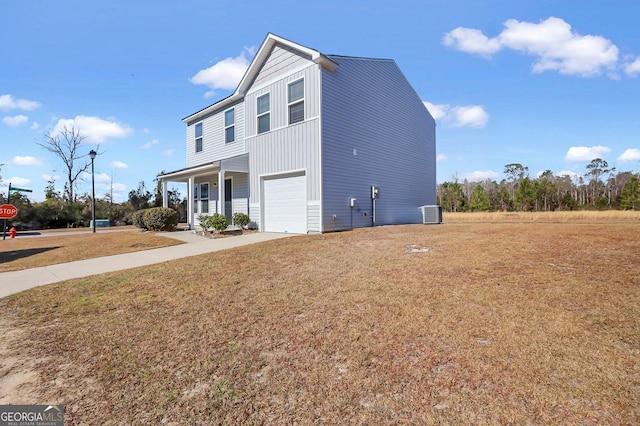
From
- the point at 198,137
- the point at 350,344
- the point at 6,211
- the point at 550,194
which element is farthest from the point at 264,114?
the point at 550,194

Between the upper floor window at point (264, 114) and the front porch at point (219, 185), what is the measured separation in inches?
60.3

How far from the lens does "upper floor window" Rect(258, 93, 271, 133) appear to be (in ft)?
42.8

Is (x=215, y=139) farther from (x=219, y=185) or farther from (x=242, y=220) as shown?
(x=242, y=220)

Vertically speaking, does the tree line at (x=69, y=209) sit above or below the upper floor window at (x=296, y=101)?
below

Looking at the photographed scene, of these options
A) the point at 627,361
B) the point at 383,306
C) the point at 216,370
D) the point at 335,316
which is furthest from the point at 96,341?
the point at 627,361

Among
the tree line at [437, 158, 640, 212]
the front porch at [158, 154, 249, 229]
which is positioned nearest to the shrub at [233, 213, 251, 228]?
the front porch at [158, 154, 249, 229]

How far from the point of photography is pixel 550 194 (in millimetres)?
40438

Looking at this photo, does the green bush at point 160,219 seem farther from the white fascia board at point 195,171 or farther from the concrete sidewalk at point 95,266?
the concrete sidewalk at point 95,266

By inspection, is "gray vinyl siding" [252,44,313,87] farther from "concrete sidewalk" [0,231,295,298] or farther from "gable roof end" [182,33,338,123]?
"concrete sidewalk" [0,231,295,298]

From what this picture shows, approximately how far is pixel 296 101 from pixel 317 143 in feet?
7.16

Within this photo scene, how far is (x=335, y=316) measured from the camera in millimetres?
3586

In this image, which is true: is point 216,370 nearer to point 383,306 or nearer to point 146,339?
point 146,339

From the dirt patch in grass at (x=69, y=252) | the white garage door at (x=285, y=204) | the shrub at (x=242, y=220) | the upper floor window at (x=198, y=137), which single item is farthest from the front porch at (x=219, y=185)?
the dirt patch in grass at (x=69, y=252)

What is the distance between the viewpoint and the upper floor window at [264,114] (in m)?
13.1
